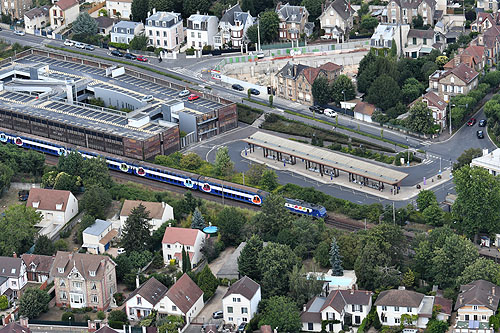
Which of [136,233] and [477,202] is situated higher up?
[477,202]

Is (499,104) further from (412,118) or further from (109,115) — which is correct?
(109,115)

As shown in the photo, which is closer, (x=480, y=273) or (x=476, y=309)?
(x=476, y=309)

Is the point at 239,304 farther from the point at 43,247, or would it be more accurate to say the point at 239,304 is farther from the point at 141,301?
the point at 43,247

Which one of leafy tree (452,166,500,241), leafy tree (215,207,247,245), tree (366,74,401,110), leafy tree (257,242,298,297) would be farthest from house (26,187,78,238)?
tree (366,74,401,110)

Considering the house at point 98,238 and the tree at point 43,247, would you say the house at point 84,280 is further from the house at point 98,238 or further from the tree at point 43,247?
the house at point 98,238

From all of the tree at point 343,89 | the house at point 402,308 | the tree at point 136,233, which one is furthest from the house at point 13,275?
the tree at point 343,89

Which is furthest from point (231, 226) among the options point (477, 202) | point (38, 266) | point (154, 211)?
point (477, 202)
